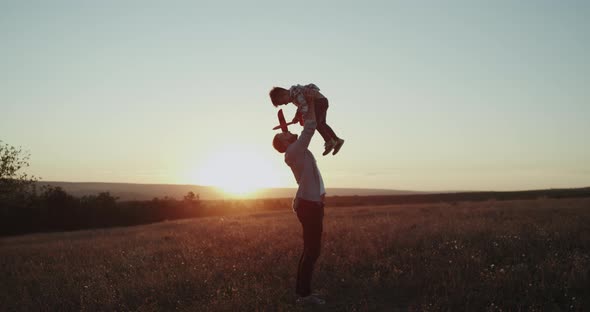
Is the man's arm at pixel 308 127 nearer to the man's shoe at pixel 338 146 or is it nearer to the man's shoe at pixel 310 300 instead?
the man's shoe at pixel 338 146

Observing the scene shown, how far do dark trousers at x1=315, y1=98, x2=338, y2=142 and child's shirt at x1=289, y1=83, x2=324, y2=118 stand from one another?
12 cm

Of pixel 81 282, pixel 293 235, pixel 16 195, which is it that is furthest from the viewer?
pixel 16 195

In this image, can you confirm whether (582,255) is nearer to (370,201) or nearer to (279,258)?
(279,258)

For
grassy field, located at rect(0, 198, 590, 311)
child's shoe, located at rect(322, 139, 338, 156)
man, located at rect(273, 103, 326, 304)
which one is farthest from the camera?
grassy field, located at rect(0, 198, 590, 311)

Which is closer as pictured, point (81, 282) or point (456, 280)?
point (456, 280)

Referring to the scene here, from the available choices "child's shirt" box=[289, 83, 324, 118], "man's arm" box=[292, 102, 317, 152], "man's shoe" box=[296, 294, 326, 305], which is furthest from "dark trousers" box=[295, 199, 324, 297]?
"child's shirt" box=[289, 83, 324, 118]

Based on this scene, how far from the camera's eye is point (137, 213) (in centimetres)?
6166

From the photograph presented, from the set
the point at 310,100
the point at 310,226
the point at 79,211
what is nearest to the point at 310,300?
the point at 310,226

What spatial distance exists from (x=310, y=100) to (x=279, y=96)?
1.75ft

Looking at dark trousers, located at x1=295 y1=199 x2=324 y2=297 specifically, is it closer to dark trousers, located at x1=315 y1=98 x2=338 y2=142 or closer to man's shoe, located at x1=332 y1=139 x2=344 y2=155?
man's shoe, located at x1=332 y1=139 x2=344 y2=155

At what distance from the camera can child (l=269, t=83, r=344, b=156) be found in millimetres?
5977

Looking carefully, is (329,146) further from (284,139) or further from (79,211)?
(79,211)

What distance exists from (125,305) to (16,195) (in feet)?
94.1

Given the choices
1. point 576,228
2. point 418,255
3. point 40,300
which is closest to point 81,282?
point 40,300
